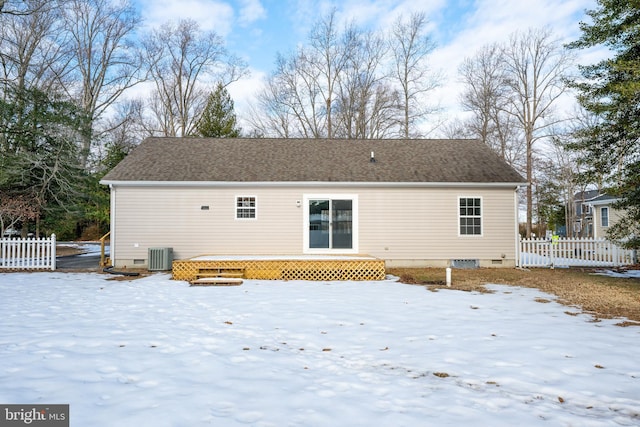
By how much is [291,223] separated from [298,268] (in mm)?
2225

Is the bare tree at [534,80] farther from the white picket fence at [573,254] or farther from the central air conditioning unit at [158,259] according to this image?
the central air conditioning unit at [158,259]

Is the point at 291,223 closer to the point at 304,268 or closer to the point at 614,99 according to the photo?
the point at 304,268

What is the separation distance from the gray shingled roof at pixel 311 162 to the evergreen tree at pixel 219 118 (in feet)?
32.5

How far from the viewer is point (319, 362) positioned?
3.90m

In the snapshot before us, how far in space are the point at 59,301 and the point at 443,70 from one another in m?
24.4

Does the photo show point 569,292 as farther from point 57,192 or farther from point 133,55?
point 133,55

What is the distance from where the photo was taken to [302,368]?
3727 millimetres

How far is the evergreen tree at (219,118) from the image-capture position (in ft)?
78.9

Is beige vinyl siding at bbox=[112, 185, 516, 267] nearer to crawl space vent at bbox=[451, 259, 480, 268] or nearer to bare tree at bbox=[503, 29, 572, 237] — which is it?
crawl space vent at bbox=[451, 259, 480, 268]

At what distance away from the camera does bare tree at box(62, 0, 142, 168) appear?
25.5m

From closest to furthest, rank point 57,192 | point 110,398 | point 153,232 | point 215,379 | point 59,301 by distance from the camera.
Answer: point 110,398, point 215,379, point 59,301, point 153,232, point 57,192

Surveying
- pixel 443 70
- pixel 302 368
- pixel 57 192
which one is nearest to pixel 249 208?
pixel 302 368

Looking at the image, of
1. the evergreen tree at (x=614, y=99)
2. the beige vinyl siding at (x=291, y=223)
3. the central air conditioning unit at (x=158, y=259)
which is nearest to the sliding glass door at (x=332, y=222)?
the beige vinyl siding at (x=291, y=223)

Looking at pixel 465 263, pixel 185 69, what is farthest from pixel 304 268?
pixel 185 69
